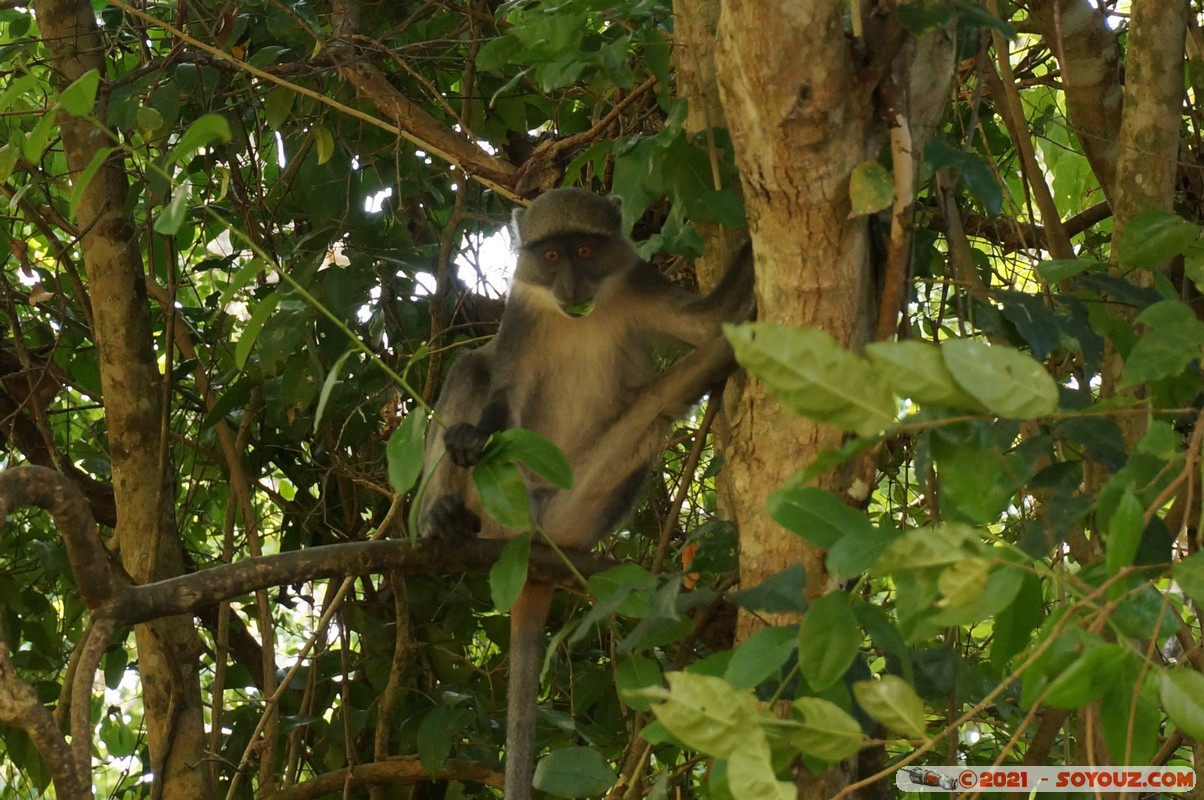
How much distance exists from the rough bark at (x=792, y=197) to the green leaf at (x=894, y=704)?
2.82 ft

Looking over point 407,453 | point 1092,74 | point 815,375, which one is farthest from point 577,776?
point 1092,74

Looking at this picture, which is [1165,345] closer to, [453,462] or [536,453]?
[536,453]

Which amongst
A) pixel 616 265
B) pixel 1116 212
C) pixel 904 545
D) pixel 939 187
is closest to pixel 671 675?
pixel 904 545

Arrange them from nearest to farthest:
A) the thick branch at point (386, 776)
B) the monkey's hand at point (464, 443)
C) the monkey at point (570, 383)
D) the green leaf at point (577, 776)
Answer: the green leaf at point (577, 776) → the monkey's hand at point (464, 443) → the monkey at point (570, 383) → the thick branch at point (386, 776)

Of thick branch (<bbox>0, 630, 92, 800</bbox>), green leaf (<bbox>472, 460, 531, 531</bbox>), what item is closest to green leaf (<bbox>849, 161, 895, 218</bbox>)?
green leaf (<bbox>472, 460, 531, 531</bbox>)

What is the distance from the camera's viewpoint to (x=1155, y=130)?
120 inches

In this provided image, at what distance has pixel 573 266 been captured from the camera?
13.4ft

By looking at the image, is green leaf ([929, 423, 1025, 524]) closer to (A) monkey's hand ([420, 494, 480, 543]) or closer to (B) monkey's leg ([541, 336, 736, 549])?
(B) monkey's leg ([541, 336, 736, 549])

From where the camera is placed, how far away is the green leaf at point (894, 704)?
5.00ft

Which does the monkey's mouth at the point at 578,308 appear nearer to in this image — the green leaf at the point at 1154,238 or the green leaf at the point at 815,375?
the green leaf at the point at 1154,238

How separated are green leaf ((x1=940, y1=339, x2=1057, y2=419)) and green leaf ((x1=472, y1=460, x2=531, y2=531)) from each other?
3.32 ft

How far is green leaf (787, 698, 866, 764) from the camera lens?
4.98ft

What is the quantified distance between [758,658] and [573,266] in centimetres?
254

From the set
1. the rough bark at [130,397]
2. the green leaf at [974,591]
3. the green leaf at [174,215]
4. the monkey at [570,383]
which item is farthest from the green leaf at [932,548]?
the rough bark at [130,397]
